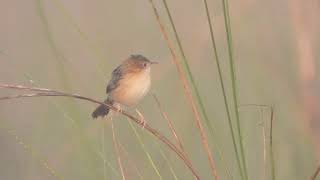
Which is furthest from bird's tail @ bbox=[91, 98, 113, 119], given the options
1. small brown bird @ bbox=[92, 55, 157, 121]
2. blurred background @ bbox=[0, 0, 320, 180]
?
small brown bird @ bbox=[92, 55, 157, 121]

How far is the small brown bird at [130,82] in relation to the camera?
393 centimetres

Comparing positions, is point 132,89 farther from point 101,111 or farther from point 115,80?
point 101,111

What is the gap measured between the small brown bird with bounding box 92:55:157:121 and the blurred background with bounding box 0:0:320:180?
0.07 meters

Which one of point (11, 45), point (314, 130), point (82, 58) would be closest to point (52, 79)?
point (82, 58)

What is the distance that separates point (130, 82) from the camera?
4.02 m

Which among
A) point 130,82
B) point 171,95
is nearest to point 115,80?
point 130,82

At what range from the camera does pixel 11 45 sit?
721 cm

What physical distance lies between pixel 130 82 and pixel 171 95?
0.45 meters

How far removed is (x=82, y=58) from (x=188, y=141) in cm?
199

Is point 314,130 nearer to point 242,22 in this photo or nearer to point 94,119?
point 242,22

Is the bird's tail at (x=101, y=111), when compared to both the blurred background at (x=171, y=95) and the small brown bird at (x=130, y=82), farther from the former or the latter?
the small brown bird at (x=130, y=82)

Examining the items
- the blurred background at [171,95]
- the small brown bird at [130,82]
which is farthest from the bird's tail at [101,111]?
the small brown bird at [130,82]

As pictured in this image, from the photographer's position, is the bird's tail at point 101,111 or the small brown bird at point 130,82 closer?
the bird's tail at point 101,111

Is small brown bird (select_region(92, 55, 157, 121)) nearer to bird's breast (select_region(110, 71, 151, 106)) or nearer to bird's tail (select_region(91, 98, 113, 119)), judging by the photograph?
bird's breast (select_region(110, 71, 151, 106))
